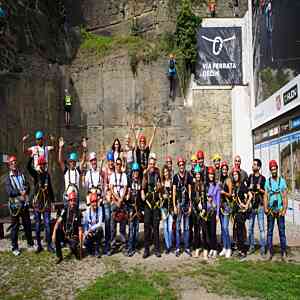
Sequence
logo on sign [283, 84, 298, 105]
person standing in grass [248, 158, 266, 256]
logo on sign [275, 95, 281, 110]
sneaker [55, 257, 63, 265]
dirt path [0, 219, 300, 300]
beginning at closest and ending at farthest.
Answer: dirt path [0, 219, 300, 300] < sneaker [55, 257, 63, 265] < person standing in grass [248, 158, 266, 256] < logo on sign [283, 84, 298, 105] < logo on sign [275, 95, 281, 110]

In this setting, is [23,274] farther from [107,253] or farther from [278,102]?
[278,102]

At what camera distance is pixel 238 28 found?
1686cm

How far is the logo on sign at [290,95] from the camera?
32.7ft

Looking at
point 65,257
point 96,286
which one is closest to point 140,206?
point 65,257

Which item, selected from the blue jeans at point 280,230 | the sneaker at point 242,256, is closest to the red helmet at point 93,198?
the sneaker at point 242,256

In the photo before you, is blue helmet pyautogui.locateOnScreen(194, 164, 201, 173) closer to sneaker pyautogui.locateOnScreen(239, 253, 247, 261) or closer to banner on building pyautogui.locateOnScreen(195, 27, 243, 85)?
sneaker pyautogui.locateOnScreen(239, 253, 247, 261)

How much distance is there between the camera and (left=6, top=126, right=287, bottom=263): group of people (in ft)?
22.5

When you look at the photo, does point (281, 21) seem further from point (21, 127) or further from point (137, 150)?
point (21, 127)

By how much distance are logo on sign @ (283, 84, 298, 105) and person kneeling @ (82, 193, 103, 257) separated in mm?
6283

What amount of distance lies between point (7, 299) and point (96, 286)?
122 centimetres

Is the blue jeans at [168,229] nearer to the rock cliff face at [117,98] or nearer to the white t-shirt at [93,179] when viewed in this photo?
the white t-shirt at [93,179]

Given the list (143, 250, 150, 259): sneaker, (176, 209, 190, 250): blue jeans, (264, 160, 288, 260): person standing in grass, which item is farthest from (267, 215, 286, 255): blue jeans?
(143, 250, 150, 259): sneaker

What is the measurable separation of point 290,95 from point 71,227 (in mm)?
7158

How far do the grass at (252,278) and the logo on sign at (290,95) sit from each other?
5.29 meters
